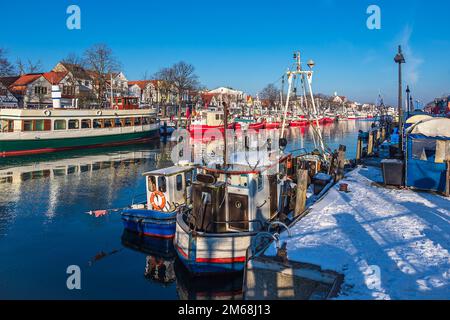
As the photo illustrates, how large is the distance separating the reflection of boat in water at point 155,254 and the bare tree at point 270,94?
4967 inches

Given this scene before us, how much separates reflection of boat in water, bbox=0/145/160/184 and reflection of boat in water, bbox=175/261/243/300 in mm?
20200

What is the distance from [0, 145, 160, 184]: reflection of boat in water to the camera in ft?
90.4

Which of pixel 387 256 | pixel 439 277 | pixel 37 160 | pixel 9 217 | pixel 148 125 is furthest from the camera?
pixel 148 125

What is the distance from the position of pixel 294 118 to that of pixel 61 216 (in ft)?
275

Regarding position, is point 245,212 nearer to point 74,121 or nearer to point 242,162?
point 242,162

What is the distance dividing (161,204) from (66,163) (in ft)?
75.5

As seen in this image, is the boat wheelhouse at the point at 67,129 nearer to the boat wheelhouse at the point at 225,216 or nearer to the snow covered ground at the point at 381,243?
the boat wheelhouse at the point at 225,216

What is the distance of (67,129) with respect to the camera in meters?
42.8

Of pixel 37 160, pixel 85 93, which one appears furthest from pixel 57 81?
pixel 37 160

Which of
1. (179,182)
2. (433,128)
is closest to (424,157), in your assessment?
(433,128)

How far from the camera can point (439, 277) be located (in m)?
7.13

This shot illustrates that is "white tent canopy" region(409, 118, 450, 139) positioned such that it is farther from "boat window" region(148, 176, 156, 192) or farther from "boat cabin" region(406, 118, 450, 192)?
"boat window" region(148, 176, 156, 192)

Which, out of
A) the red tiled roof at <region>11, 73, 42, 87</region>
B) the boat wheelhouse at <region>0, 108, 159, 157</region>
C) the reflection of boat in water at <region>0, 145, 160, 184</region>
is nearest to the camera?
the reflection of boat in water at <region>0, 145, 160, 184</region>

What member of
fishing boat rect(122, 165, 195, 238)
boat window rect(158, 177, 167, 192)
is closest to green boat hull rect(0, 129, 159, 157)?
fishing boat rect(122, 165, 195, 238)
